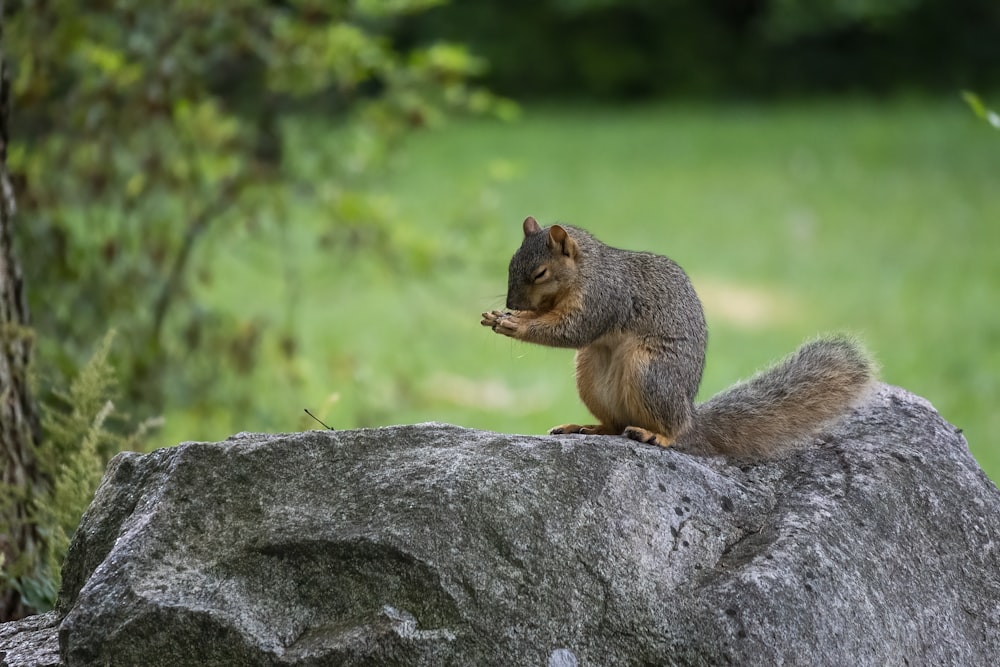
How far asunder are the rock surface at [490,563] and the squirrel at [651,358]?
0.22 meters

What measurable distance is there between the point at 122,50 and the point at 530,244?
1901mm

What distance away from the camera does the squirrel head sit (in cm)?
285

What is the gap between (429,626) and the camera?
1.97m

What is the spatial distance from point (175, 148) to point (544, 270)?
7.37 feet

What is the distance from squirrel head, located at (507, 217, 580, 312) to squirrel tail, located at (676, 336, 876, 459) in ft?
1.37

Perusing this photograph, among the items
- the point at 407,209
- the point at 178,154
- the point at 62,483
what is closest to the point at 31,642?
the point at 62,483

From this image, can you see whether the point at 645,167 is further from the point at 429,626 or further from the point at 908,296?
the point at 429,626

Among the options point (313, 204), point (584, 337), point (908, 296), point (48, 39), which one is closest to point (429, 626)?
point (584, 337)

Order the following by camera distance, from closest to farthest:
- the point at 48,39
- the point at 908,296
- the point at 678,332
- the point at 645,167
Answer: the point at 678,332 → the point at 48,39 → the point at 908,296 → the point at 645,167

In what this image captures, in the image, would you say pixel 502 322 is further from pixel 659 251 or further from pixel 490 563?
pixel 659 251

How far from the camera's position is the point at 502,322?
2705 mm

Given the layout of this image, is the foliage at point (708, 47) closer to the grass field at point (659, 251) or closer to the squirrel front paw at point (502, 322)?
the grass field at point (659, 251)

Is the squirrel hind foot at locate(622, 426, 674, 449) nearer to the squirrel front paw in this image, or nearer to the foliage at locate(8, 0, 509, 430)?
the squirrel front paw

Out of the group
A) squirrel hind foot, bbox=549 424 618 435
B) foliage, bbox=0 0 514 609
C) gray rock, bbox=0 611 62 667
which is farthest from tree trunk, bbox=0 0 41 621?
squirrel hind foot, bbox=549 424 618 435
